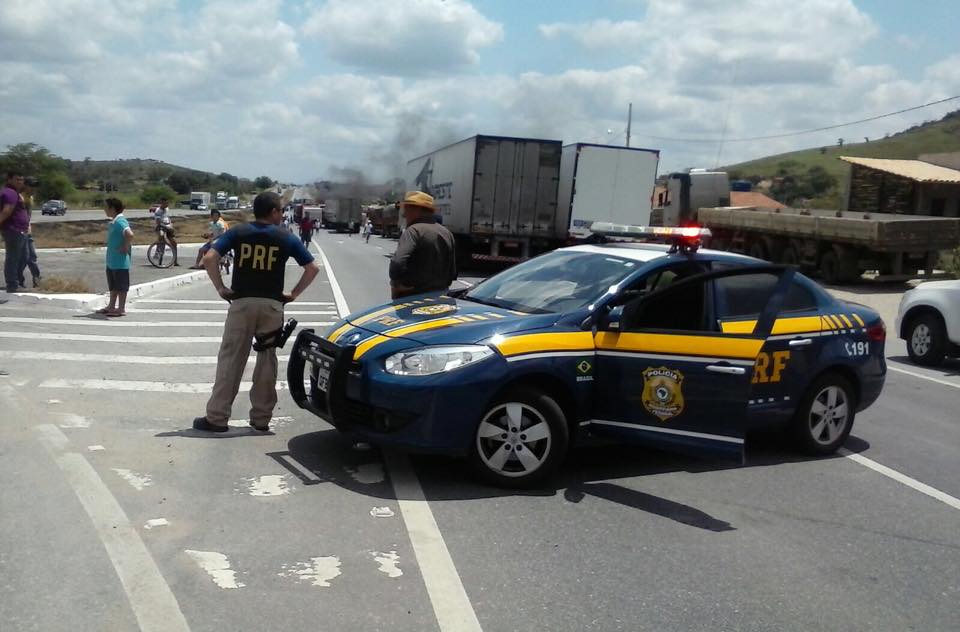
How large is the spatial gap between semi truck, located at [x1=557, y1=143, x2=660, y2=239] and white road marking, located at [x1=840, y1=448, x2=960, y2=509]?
17582mm

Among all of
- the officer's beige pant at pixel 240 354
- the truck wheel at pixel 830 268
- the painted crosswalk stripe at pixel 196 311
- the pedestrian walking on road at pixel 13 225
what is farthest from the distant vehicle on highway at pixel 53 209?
the officer's beige pant at pixel 240 354

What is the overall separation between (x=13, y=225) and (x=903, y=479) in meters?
12.2

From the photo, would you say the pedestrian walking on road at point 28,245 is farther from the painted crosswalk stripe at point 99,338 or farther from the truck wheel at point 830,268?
the truck wheel at point 830,268

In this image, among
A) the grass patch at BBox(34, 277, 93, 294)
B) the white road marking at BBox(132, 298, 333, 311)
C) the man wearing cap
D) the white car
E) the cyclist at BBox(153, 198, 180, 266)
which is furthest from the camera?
the cyclist at BBox(153, 198, 180, 266)

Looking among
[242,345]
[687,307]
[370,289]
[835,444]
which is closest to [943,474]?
[835,444]

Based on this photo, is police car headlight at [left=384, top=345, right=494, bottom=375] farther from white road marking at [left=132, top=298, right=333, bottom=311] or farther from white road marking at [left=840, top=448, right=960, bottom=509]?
white road marking at [left=132, top=298, right=333, bottom=311]

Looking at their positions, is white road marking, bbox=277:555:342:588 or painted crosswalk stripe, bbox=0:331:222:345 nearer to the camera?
white road marking, bbox=277:555:342:588

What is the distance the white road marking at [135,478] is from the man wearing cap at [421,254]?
2912 millimetres

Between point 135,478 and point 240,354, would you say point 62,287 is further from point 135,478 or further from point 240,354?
point 135,478

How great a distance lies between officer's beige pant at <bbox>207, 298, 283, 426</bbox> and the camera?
22.7 feet

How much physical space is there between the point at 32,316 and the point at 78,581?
9214 millimetres

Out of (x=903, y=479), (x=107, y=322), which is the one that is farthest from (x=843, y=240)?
(x=903, y=479)

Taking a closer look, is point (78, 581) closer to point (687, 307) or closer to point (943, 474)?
point (687, 307)

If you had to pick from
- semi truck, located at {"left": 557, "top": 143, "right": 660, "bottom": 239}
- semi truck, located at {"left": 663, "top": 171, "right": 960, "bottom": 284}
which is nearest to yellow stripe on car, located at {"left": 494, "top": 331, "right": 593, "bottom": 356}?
semi truck, located at {"left": 663, "top": 171, "right": 960, "bottom": 284}
